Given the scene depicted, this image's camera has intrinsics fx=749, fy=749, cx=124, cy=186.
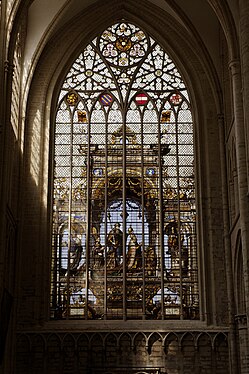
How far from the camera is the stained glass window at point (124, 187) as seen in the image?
19.7 m

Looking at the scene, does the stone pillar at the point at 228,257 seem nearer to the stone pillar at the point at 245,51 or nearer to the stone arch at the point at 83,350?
the stone arch at the point at 83,350

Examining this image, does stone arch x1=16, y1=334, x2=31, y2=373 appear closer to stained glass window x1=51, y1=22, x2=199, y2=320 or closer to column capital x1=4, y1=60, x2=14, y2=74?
stained glass window x1=51, y1=22, x2=199, y2=320

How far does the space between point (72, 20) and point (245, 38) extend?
702 centimetres

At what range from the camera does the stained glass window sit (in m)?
19.7

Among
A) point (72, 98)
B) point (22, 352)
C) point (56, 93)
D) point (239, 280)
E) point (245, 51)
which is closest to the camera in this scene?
point (245, 51)

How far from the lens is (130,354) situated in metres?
18.8

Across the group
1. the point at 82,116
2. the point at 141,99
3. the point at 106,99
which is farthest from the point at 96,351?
the point at 141,99

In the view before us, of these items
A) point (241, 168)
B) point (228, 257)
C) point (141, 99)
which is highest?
point (141, 99)

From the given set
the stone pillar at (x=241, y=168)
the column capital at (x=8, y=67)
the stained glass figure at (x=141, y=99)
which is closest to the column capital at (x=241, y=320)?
the stone pillar at (x=241, y=168)

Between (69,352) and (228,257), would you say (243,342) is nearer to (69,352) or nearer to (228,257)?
(228,257)

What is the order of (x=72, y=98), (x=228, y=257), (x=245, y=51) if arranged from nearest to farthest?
(x=245, y=51), (x=228, y=257), (x=72, y=98)

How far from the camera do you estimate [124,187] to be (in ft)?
67.7

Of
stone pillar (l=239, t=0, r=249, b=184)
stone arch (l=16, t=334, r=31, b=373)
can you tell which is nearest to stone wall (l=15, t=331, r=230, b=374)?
stone arch (l=16, t=334, r=31, b=373)

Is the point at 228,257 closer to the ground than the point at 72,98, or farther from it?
closer to the ground
